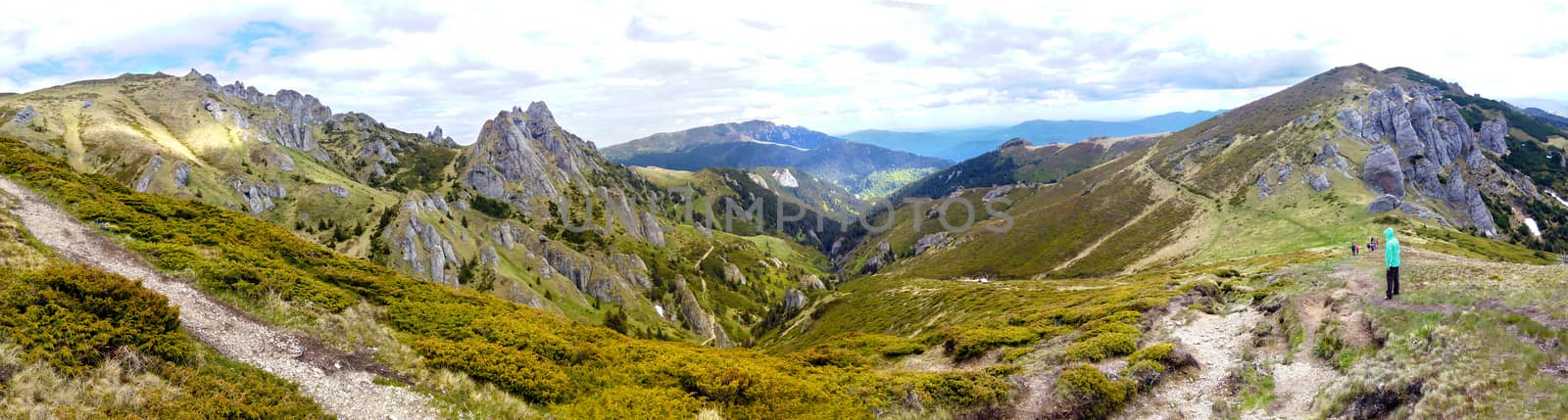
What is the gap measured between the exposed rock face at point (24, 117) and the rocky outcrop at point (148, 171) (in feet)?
225

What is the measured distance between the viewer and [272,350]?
20.4 meters

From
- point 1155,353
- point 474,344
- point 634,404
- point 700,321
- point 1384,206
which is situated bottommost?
point 700,321

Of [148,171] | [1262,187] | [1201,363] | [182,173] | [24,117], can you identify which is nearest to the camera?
[1201,363]

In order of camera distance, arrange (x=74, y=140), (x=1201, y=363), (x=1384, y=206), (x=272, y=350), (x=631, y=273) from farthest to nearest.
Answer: (x=631, y=273) → (x=74, y=140) → (x=1384, y=206) → (x=1201, y=363) → (x=272, y=350)

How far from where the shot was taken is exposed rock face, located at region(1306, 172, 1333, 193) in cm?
15000

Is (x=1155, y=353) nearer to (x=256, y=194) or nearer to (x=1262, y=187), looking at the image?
(x=1262, y=187)

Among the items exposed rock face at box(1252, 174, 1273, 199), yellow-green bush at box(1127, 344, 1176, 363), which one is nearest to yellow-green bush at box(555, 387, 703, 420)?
yellow-green bush at box(1127, 344, 1176, 363)

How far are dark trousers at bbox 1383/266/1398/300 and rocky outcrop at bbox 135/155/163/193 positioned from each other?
211 metres

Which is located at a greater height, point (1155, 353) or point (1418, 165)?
point (1418, 165)

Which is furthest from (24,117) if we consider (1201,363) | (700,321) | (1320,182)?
(1320,182)

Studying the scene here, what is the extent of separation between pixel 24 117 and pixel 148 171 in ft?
266

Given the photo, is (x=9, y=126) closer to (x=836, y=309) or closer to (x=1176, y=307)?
(x=836, y=309)

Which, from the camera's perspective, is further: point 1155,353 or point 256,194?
point 256,194

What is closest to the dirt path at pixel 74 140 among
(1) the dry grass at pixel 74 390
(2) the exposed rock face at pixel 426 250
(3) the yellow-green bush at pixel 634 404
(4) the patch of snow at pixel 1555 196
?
(2) the exposed rock face at pixel 426 250
